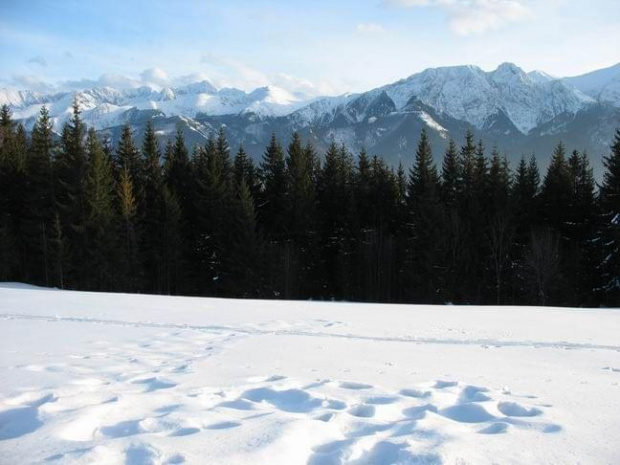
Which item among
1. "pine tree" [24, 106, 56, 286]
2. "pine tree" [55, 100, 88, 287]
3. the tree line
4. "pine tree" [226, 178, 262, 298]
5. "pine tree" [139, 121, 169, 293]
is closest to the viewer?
the tree line

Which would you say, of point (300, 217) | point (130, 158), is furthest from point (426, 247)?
point (130, 158)

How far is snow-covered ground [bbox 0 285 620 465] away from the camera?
368cm

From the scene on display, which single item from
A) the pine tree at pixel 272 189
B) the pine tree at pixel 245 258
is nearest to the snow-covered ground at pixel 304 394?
the pine tree at pixel 245 258

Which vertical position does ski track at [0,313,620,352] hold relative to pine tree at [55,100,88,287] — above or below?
below

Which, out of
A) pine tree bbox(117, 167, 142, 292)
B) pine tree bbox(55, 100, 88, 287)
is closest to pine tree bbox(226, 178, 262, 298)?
pine tree bbox(117, 167, 142, 292)

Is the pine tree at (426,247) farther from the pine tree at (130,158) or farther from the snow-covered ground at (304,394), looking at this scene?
the snow-covered ground at (304,394)

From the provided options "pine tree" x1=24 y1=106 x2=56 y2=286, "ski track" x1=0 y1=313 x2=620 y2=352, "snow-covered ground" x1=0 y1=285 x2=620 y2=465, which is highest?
"pine tree" x1=24 y1=106 x2=56 y2=286

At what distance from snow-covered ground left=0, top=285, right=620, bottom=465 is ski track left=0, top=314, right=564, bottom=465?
0.02 meters

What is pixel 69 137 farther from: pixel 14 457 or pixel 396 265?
pixel 14 457

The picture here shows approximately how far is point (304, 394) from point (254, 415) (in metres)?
0.78

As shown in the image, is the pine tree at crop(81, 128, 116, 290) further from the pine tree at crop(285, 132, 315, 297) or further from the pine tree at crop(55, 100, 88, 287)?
the pine tree at crop(285, 132, 315, 297)

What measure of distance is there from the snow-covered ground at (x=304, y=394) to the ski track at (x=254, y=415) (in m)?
0.02

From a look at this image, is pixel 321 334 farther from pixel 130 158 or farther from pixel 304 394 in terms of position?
pixel 130 158

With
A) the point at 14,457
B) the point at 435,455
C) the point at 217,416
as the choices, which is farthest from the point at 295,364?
the point at 14,457
